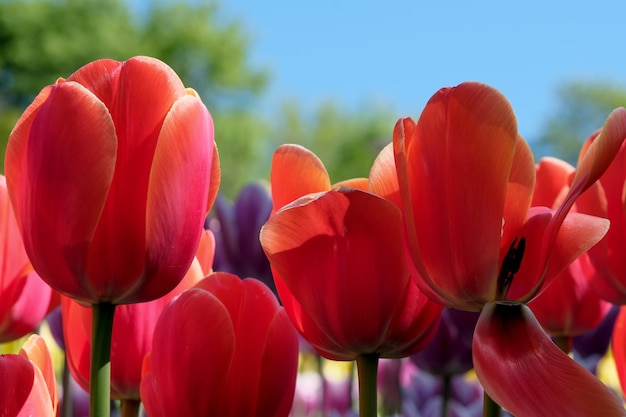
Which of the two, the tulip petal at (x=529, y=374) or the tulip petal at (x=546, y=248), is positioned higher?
the tulip petal at (x=546, y=248)

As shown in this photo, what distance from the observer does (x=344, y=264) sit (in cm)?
41

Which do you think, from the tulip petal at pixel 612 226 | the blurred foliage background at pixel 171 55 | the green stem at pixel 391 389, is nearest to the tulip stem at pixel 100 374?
the tulip petal at pixel 612 226

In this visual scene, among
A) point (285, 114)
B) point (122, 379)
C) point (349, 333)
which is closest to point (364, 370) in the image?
point (349, 333)

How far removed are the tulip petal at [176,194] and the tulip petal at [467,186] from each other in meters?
0.10

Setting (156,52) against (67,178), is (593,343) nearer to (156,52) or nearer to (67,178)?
(67,178)

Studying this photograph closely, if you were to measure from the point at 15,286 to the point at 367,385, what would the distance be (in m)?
0.23

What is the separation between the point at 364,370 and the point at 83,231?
0.15m

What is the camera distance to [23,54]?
19.2 metres

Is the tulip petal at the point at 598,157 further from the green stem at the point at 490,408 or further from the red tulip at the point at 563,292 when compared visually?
the red tulip at the point at 563,292

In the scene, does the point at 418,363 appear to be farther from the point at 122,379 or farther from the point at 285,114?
the point at 285,114

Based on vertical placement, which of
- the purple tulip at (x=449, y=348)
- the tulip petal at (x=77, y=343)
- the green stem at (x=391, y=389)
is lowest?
the green stem at (x=391, y=389)

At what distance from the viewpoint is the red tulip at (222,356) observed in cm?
42

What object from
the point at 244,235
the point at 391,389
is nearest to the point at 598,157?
the point at 244,235

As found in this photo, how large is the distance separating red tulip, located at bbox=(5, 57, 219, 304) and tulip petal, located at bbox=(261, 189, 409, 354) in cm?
5
